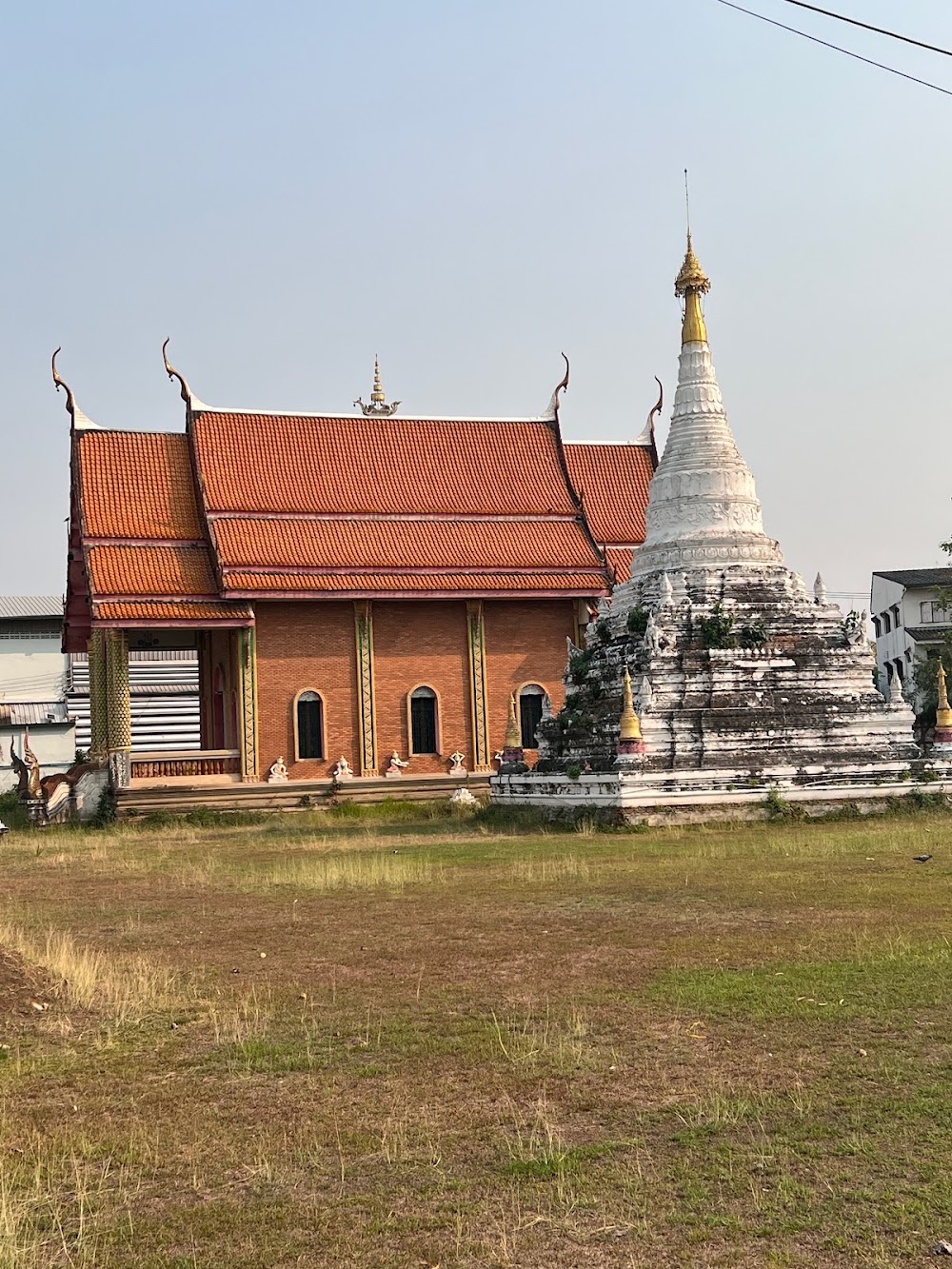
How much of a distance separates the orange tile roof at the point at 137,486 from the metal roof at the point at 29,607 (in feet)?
62.4

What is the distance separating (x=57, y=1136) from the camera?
5395 millimetres

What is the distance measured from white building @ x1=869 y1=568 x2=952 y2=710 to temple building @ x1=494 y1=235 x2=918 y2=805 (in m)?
24.2

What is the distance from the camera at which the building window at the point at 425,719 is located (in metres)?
29.7

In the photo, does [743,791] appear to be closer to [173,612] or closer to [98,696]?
[173,612]

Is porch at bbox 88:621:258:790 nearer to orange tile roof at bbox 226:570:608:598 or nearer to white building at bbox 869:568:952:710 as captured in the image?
orange tile roof at bbox 226:570:608:598

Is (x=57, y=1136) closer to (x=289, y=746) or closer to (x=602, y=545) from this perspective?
(x=289, y=746)

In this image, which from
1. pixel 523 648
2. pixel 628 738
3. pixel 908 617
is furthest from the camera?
pixel 908 617


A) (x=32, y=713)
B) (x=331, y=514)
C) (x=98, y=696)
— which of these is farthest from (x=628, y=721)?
(x=32, y=713)

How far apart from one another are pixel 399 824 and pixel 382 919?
11.4m

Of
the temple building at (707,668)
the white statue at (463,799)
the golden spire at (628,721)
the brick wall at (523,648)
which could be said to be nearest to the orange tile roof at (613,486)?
the brick wall at (523,648)

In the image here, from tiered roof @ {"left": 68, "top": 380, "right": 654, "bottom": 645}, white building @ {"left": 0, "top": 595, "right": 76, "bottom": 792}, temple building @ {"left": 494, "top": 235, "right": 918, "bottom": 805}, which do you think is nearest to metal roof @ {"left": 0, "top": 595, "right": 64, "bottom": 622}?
white building @ {"left": 0, "top": 595, "right": 76, "bottom": 792}

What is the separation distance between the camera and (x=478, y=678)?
98.6ft

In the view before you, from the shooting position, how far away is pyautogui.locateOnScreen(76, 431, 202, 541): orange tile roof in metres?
28.5

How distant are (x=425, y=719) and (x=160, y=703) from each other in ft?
46.3
